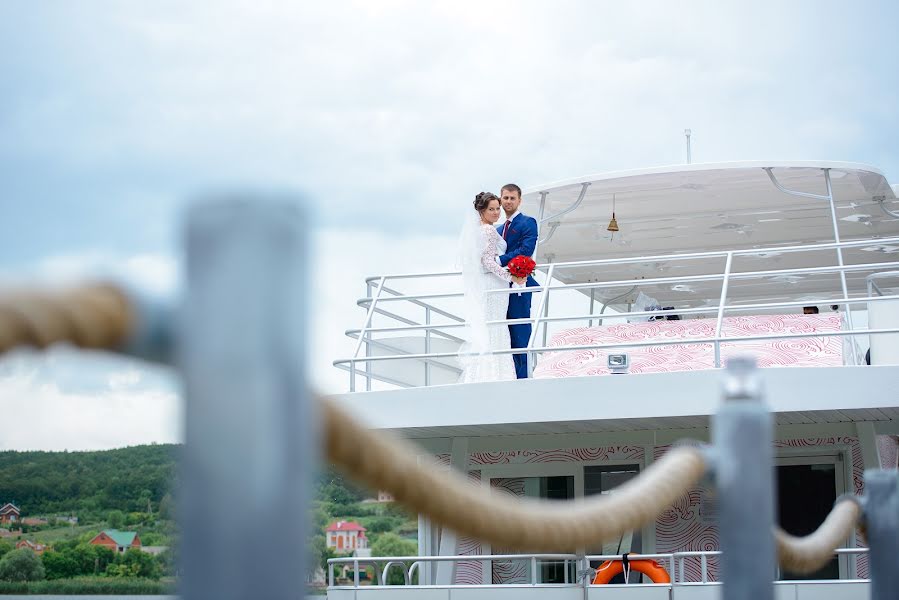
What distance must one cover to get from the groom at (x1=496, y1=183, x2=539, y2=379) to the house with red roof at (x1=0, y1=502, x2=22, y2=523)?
52594mm

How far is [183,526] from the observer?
120cm

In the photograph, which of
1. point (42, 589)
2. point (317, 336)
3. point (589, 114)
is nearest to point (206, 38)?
point (589, 114)

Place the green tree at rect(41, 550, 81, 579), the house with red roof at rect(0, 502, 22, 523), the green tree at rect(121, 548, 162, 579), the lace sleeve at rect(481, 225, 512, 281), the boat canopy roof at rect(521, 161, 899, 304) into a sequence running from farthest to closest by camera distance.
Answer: the green tree at rect(121, 548, 162, 579), the house with red roof at rect(0, 502, 22, 523), the green tree at rect(41, 550, 81, 579), the boat canopy roof at rect(521, 161, 899, 304), the lace sleeve at rect(481, 225, 512, 281)

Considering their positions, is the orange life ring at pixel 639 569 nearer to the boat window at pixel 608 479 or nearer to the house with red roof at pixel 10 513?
the boat window at pixel 608 479

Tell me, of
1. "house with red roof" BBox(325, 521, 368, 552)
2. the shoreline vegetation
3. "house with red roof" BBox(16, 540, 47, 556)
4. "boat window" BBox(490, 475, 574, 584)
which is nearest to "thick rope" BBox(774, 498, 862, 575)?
"house with red roof" BBox(325, 521, 368, 552)

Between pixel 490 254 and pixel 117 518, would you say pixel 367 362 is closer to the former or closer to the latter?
pixel 490 254

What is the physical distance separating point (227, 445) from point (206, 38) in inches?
5919

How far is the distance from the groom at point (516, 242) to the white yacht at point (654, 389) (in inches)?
7.3

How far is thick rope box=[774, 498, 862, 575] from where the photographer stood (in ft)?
8.68

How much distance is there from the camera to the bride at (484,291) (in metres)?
9.95

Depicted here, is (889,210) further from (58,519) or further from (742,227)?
(58,519)

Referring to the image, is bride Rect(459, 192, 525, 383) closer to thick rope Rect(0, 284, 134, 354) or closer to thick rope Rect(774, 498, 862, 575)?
thick rope Rect(774, 498, 862, 575)

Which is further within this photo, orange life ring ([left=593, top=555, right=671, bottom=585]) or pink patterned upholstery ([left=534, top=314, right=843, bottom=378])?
pink patterned upholstery ([left=534, top=314, right=843, bottom=378])

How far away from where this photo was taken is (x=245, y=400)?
1197 mm
